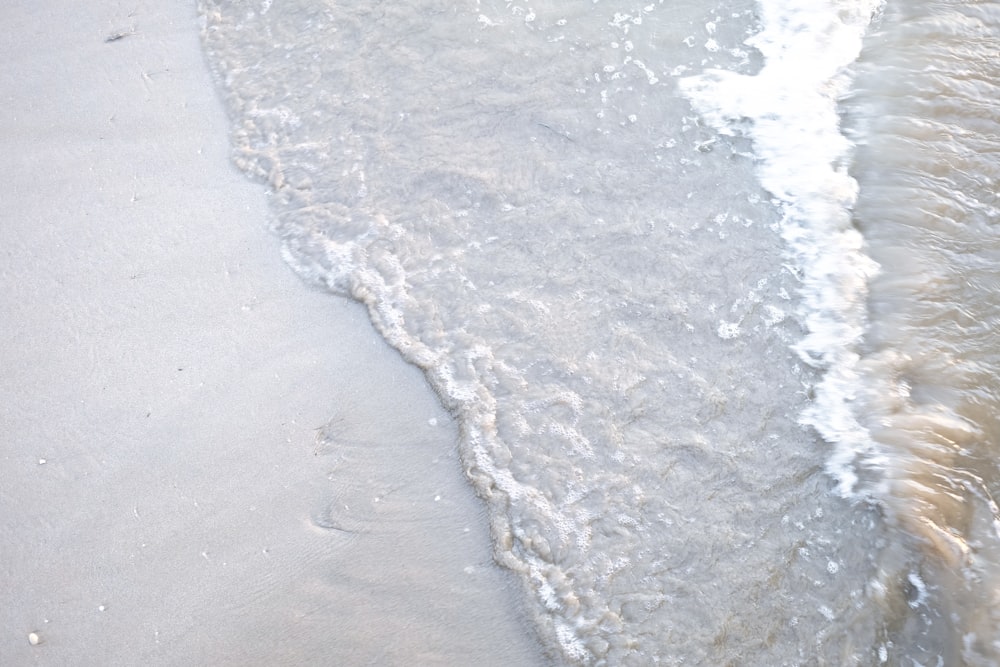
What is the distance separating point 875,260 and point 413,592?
2.22 metres

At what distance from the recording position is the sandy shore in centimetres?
221

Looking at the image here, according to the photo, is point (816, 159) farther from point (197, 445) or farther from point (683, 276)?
point (197, 445)

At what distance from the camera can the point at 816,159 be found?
358 centimetres

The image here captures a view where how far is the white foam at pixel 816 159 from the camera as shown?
9.18 feet

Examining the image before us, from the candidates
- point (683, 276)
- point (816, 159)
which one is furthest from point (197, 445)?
point (816, 159)

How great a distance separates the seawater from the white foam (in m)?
0.01

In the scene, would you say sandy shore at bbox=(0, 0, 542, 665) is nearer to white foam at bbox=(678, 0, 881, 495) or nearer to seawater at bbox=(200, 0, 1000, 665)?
seawater at bbox=(200, 0, 1000, 665)

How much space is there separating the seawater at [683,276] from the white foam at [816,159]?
0.01 m

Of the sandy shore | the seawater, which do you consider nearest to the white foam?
the seawater

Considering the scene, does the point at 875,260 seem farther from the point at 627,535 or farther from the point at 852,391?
the point at 627,535

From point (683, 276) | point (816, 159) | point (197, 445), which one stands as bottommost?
point (197, 445)

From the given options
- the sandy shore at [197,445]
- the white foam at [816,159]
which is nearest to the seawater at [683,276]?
the white foam at [816,159]

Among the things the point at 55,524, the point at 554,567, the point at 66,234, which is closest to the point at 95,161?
the point at 66,234

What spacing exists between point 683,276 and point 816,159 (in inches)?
42.0
